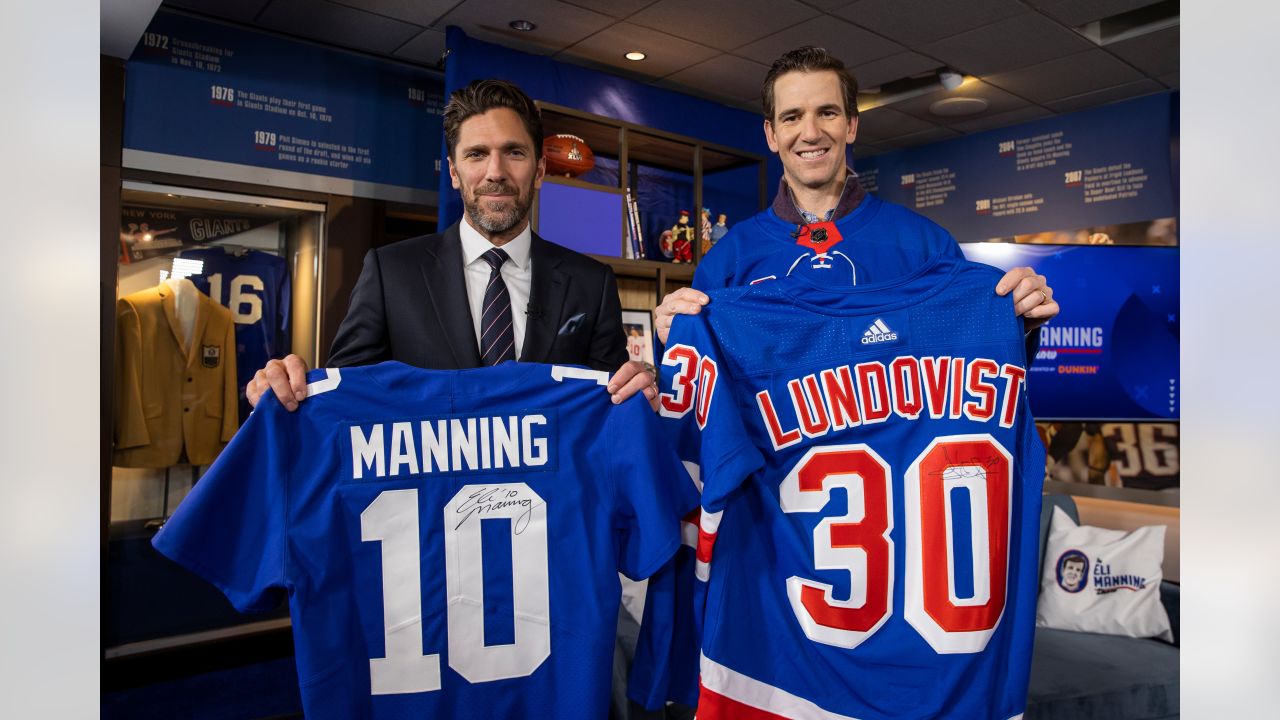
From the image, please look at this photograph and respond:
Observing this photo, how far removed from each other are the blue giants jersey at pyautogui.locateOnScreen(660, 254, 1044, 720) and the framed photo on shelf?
314 centimetres

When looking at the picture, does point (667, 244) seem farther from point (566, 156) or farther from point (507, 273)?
point (507, 273)

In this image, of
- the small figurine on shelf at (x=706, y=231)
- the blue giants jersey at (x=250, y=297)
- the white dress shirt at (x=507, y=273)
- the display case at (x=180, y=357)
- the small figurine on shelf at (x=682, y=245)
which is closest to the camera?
the white dress shirt at (x=507, y=273)

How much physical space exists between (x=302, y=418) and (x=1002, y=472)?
3.91 feet

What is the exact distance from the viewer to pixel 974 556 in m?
1.35

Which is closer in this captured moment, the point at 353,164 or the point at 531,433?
the point at 531,433

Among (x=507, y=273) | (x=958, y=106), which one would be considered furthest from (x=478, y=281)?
(x=958, y=106)

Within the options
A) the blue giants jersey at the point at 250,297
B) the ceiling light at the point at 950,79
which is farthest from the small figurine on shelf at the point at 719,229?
the blue giants jersey at the point at 250,297

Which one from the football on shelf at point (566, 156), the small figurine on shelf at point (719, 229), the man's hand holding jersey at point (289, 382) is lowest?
the man's hand holding jersey at point (289, 382)

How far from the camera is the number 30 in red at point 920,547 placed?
4.41 ft

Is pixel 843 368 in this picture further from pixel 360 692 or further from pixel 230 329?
pixel 230 329

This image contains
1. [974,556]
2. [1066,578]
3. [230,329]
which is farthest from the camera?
[230,329]

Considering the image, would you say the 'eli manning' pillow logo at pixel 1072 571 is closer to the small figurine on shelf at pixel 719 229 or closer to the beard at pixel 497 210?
the beard at pixel 497 210
